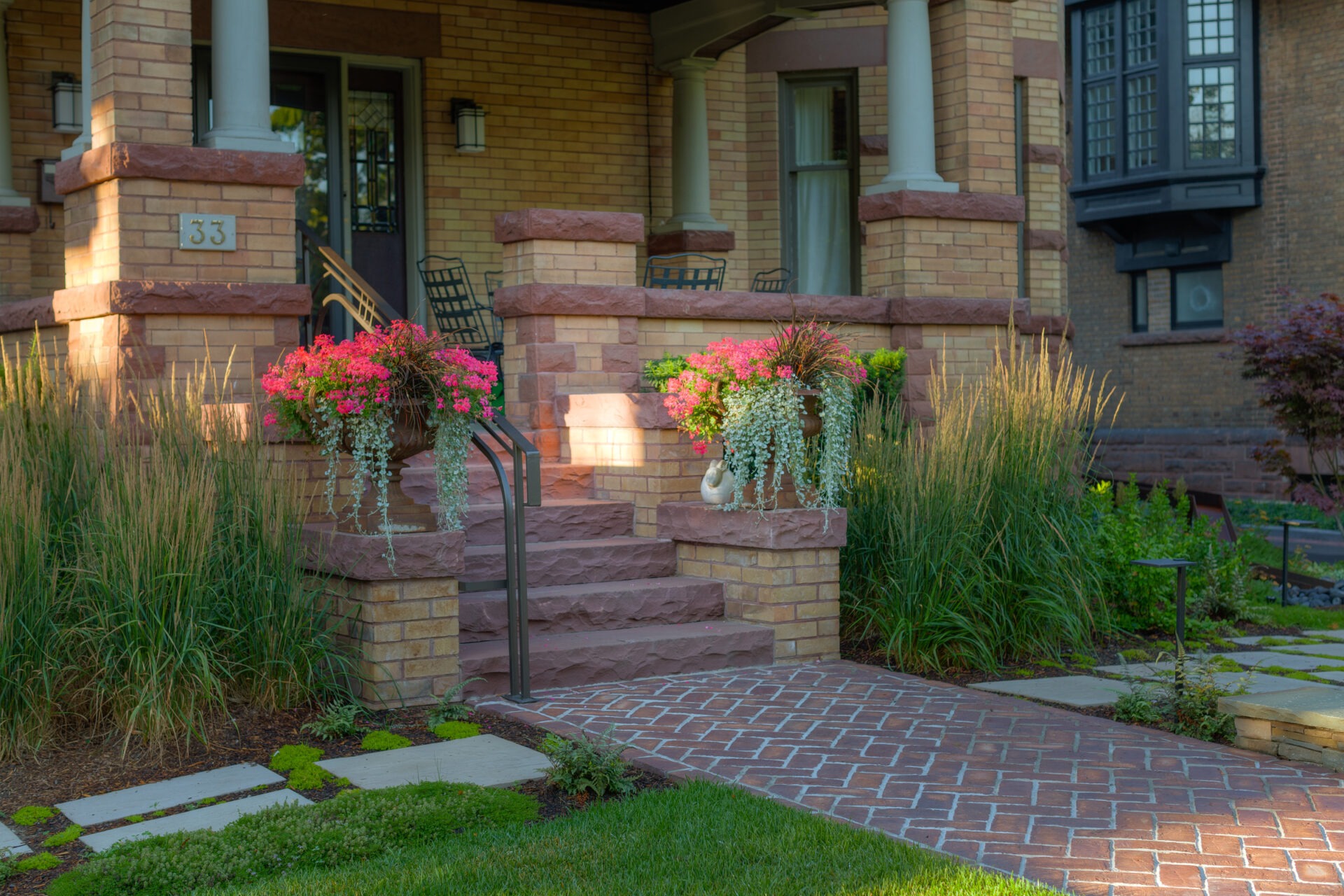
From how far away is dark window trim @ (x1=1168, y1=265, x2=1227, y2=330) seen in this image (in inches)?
837

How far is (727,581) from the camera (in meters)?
6.95

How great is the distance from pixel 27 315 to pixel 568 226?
3.40 meters

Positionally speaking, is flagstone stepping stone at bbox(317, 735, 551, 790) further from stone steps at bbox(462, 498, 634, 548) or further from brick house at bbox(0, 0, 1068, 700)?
stone steps at bbox(462, 498, 634, 548)

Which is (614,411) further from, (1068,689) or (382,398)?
(1068,689)

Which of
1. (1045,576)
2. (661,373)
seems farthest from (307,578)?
(1045,576)

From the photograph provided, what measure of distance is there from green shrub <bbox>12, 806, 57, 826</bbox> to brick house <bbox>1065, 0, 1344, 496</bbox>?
61.5 feet

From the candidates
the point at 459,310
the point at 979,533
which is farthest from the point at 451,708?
the point at 459,310

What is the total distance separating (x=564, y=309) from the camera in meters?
8.27

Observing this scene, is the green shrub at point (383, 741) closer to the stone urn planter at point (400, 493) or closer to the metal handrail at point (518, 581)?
the metal handrail at point (518, 581)

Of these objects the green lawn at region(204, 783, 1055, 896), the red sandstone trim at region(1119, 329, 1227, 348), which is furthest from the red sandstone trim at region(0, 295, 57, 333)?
the red sandstone trim at region(1119, 329, 1227, 348)

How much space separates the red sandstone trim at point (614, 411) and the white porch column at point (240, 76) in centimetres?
218

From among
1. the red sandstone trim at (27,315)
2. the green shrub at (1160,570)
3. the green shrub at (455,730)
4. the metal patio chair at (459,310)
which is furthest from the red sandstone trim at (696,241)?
the green shrub at (455,730)

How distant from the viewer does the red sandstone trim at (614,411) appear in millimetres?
7285

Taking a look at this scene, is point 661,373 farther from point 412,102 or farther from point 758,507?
point 412,102
